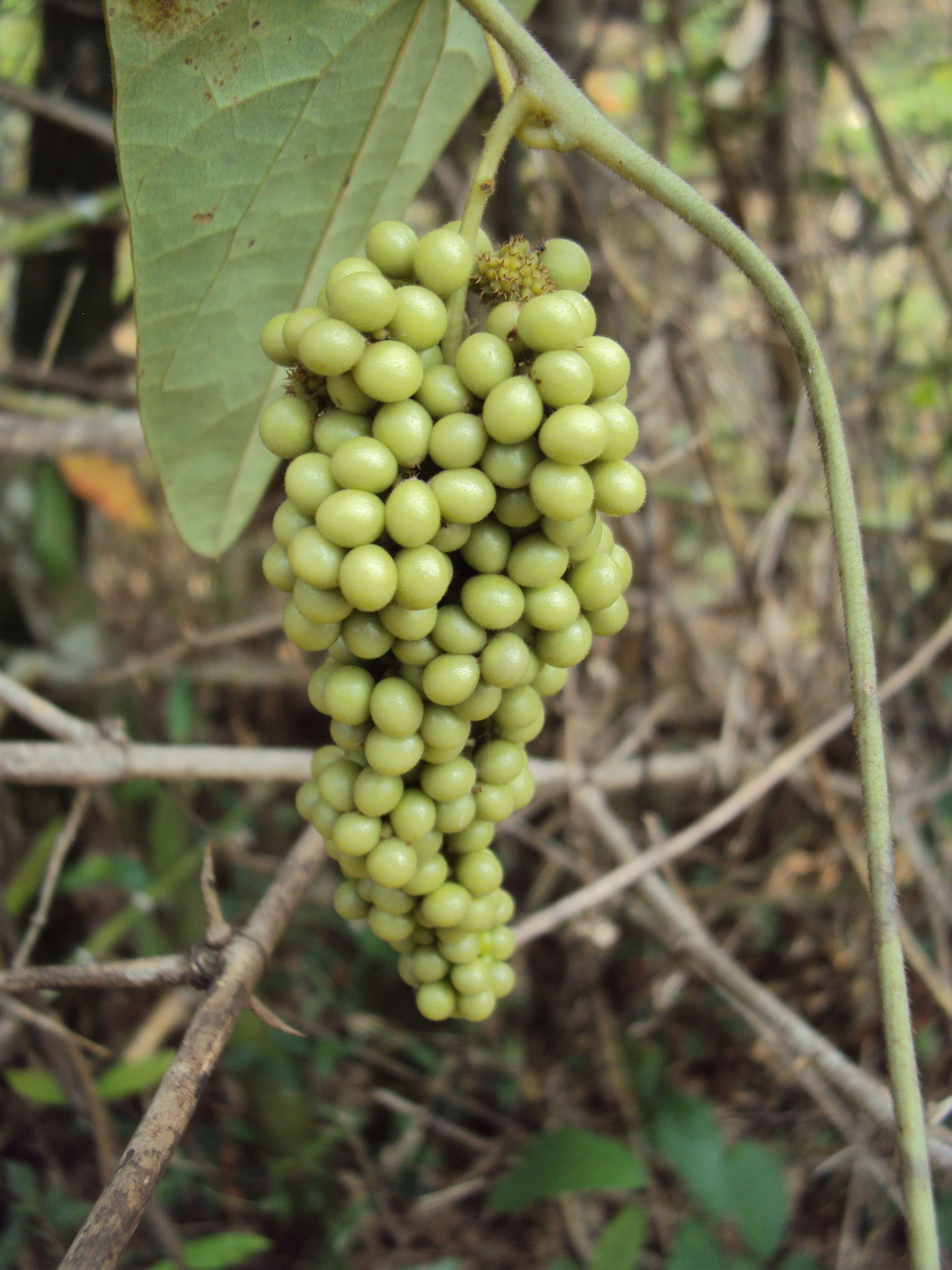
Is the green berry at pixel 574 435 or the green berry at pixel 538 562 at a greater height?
the green berry at pixel 574 435

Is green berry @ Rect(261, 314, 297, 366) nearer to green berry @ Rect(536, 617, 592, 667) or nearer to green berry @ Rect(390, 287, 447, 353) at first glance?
green berry @ Rect(390, 287, 447, 353)

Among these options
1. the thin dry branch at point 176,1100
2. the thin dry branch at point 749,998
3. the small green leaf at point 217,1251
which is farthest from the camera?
the small green leaf at point 217,1251

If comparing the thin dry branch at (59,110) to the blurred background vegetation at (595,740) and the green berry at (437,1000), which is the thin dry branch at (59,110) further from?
the green berry at (437,1000)

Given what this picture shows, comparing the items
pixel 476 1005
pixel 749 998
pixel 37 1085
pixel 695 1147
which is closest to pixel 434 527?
pixel 476 1005

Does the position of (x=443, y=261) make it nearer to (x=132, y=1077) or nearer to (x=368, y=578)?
(x=368, y=578)

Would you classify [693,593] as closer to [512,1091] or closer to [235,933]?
[512,1091]

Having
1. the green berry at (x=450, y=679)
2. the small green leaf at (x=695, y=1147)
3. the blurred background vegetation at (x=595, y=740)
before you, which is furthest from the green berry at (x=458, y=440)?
the small green leaf at (x=695, y=1147)

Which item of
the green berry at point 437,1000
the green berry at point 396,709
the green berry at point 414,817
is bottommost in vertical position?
the green berry at point 437,1000
